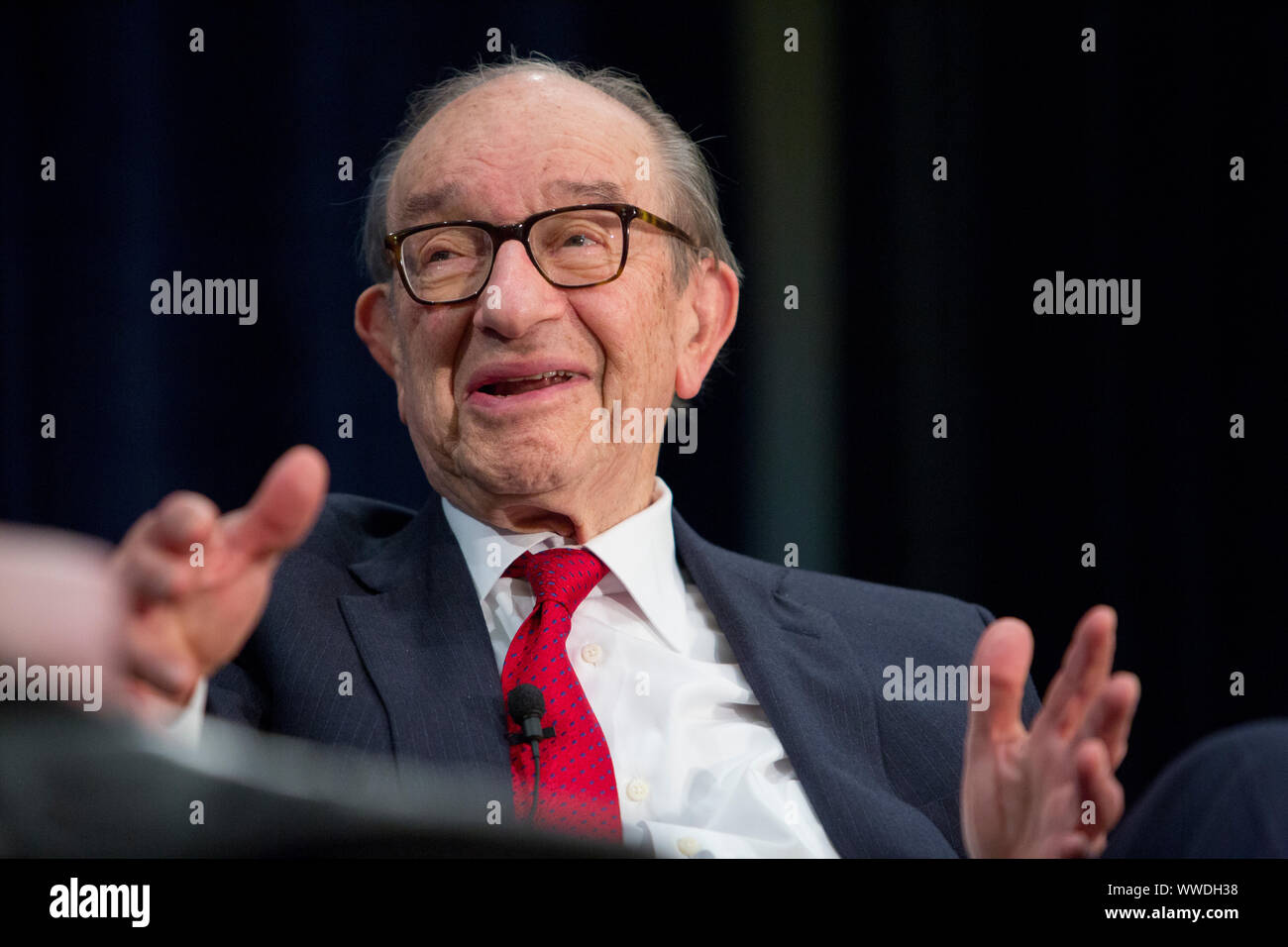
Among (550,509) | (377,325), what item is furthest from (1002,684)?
(377,325)

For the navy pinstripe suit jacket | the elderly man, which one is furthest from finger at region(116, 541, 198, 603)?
the navy pinstripe suit jacket

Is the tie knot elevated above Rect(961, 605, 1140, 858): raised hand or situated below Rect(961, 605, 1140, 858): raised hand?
above

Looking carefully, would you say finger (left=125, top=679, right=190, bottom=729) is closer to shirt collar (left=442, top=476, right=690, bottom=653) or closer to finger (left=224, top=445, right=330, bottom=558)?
finger (left=224, top=445, right=330, bottom=558)

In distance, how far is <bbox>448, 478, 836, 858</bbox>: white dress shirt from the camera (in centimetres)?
146

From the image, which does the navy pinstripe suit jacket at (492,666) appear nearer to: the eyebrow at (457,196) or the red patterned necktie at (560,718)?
the red patterned necktie at (560,718)

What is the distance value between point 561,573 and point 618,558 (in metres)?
0.10

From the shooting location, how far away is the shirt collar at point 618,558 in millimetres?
1626

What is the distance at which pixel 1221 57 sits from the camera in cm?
172

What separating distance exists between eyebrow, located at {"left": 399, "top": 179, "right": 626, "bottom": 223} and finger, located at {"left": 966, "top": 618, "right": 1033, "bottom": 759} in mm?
801

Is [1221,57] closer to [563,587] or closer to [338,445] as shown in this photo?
[563,587]

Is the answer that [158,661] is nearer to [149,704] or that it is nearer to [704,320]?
[149,704]

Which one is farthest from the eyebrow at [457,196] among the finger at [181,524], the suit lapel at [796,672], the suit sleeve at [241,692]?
the finger at [181,524]

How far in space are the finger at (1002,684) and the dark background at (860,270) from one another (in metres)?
0.50
